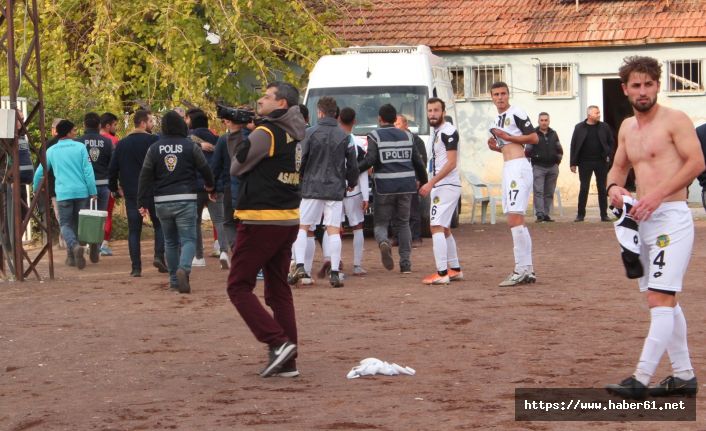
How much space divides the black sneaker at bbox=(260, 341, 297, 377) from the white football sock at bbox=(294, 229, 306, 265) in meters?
5.07

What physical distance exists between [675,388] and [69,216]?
36.7 ft

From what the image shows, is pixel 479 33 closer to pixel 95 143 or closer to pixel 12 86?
pixel 95 143

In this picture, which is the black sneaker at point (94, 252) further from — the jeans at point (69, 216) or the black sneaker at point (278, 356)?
the black sneaker at point (278, 356)

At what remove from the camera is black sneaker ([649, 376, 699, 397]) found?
7.57 metres

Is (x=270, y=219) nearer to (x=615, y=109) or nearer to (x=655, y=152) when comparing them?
(x=655, y=152)

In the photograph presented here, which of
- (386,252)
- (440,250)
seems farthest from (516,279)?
(386,252)

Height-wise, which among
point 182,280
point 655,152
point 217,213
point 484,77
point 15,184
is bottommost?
point 182,280

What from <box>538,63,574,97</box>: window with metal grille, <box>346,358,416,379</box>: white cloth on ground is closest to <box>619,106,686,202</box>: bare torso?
<box>346,358,416,379</box>: white cloth on ground

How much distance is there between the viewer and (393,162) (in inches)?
583

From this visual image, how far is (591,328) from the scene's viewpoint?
1066cm

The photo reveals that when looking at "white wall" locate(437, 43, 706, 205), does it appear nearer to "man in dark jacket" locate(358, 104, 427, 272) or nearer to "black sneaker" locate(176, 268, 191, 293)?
"man in dark jacket" locate(358, 104, 427, 272)

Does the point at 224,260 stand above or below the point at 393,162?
below

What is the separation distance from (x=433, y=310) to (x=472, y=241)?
8690 millimetres

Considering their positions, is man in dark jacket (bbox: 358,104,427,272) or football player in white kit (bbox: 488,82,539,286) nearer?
football player in white kit (bbox: 488,82,539,286)
